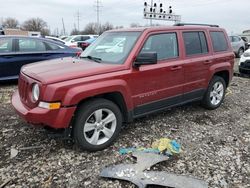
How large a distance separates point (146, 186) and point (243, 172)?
1.37m

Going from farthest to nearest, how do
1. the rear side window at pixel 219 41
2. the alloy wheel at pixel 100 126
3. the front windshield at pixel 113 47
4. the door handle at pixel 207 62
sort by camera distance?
the rear side window at pixel 219 41
the door handle at pixel 207 62
the front windshield at pixel 113 47
the alloy wheel at pixel 100 126

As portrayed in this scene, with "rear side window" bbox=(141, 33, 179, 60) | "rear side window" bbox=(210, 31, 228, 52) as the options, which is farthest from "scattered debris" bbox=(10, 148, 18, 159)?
"rear side window" bbox=(210, 31, 228, 52)

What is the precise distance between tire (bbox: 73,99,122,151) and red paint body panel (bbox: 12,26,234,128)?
16 cm

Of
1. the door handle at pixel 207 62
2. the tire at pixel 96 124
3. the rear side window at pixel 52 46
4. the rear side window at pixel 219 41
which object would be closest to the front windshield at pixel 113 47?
the tire at pixel 96 124

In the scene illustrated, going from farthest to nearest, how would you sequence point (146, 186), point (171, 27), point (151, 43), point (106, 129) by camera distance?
point (171, 27) → point (151, 43) → point (106, 129) → point (146, 186)

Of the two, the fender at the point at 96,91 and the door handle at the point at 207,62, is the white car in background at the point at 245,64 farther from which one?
the fender at the point at 96,91

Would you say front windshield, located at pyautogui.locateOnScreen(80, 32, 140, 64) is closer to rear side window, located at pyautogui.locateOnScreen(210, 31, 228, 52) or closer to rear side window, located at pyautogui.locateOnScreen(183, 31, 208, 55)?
rear side window, located at pyautogui.locateOnScreen(183, 31, 208, 55)

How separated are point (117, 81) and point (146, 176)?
1.40m

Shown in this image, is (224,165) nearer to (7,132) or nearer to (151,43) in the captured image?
(151,43)

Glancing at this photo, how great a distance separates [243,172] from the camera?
3561mm

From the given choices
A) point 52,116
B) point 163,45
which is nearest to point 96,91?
point 52,116

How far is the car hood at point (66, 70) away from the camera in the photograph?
356 cm

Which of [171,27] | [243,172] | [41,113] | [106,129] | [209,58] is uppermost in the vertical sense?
[171,27]

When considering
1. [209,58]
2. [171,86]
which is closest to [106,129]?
[171,86]
